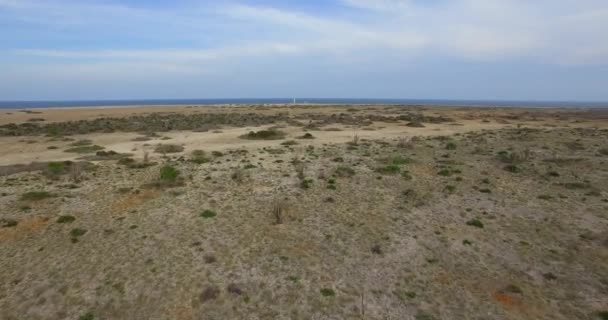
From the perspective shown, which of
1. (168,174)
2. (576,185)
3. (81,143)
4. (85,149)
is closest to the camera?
(576,185)

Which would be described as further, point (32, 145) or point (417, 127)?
point (417, 127)

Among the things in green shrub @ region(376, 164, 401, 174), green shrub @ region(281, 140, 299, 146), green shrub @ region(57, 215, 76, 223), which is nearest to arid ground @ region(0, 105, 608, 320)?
green shrub @ region(57, 215, 76, 223)

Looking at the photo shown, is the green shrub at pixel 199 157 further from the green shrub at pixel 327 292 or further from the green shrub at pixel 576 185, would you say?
the green shrub at pixel 576 185

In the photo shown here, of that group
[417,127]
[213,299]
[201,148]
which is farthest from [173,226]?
[417,127]

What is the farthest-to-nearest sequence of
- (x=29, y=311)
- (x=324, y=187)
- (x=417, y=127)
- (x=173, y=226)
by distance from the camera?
1. (x=417, y=127)
2. (x=324, y=187)
3. (x=173, y=226)
4. (x=29, y=311)

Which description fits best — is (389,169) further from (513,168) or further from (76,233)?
(76,233)

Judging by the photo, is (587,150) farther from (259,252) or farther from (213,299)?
(213,299)

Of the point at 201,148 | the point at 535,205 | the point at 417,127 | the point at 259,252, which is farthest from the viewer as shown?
the point at 417,127

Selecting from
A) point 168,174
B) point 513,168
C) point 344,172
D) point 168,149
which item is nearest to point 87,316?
point 168,174

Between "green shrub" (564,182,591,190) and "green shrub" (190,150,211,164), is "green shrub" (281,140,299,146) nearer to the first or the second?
"green shrub" (190,150,211,164)
